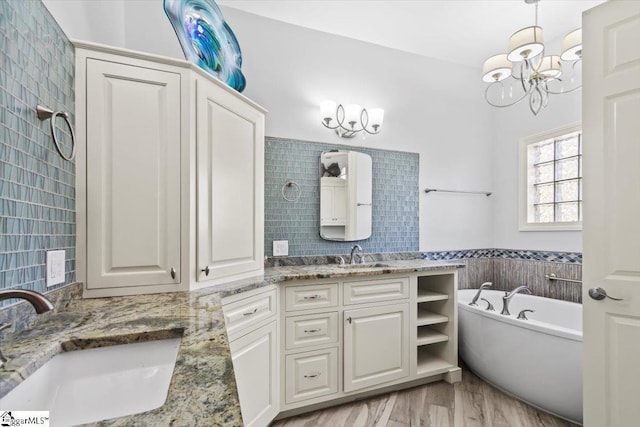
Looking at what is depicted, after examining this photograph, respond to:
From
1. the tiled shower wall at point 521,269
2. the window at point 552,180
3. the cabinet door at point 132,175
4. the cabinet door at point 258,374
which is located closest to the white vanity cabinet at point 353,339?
the cabinet door at point 258,374

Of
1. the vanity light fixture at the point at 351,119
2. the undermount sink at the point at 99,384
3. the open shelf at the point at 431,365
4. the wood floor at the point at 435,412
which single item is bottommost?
the wood floor at the point at 435,412

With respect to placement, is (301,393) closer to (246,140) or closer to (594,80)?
(246,140)

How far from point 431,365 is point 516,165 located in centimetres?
215

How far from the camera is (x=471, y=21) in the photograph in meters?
2.54

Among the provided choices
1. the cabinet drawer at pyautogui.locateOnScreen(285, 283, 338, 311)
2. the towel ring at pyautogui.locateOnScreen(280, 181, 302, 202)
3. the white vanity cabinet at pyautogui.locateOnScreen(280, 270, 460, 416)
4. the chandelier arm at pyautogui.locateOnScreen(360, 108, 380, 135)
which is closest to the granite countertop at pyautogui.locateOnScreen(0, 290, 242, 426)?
the cabinet drawer at pyautogui.locateOnScreen(285, 283, 338, 311)

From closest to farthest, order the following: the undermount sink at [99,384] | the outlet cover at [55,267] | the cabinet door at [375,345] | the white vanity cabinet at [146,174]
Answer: the undermount sink at [99,384] < the outlet cover at [55,267] < the white vanity cabinet at [146,174] < the cabinet door at [375,345]

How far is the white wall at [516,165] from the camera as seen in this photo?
8.75 ft

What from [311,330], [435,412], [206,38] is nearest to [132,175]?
[206,38]

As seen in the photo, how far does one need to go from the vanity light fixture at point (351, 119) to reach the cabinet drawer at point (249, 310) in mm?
1516

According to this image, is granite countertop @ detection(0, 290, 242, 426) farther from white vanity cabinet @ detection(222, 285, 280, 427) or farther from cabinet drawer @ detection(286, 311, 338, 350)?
cabinet drawer @ detection(286, 311, 338, 350)

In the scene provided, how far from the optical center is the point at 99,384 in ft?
2.54

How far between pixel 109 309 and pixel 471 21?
3146 mm

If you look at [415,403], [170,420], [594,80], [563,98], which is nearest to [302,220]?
[415,403]

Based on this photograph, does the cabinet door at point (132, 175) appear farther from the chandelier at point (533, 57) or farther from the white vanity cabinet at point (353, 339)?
the chandelier at point (533, 57)
